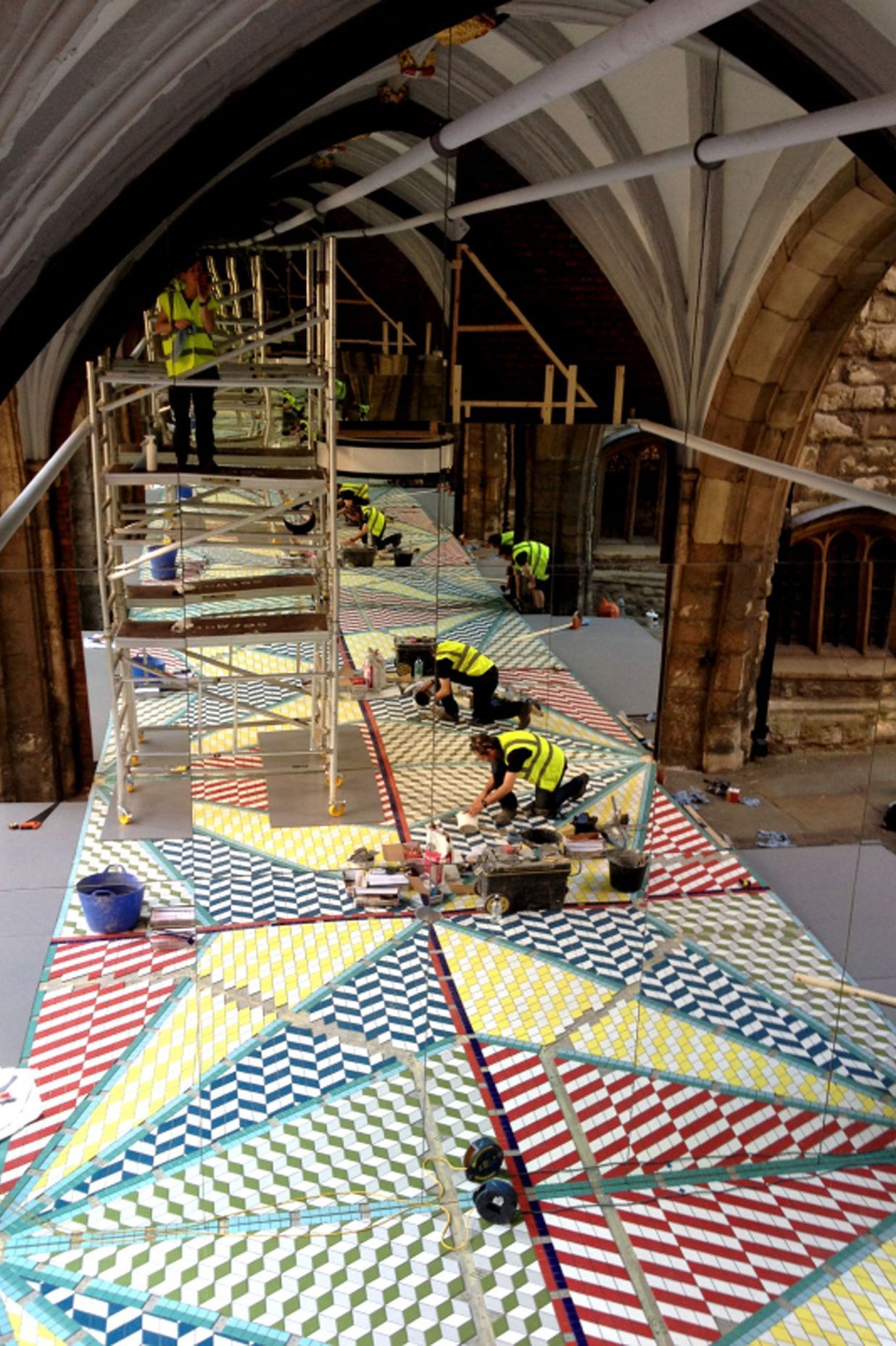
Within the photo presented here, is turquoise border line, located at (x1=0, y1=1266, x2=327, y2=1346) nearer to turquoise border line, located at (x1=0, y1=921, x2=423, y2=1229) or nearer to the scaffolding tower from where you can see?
turquoise border line, located at (x1=0, y1=921, x2=423, y2=1229)

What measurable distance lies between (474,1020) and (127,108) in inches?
150

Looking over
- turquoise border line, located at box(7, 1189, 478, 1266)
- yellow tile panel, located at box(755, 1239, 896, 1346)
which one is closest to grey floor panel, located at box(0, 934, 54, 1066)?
turquoise border line, located at box(7, 1189, 478, 1266)

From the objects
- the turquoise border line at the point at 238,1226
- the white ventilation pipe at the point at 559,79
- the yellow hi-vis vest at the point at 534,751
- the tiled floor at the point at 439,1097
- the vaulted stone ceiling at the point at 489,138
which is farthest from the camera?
the yellow hi-vis vest at the point at 534,751

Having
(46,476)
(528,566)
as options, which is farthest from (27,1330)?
(528,566)

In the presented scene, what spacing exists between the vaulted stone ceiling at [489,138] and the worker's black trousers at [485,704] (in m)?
1.50

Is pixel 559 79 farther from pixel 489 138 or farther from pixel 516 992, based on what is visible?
pixel 516 992

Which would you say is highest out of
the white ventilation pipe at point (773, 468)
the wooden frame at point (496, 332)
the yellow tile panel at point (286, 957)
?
the wooden frame at point (496, 332)

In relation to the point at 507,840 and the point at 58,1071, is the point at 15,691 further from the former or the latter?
the point at 507,840

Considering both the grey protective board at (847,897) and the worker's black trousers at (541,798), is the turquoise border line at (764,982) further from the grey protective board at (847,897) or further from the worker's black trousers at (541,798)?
the worker's black trousers at (541,798)

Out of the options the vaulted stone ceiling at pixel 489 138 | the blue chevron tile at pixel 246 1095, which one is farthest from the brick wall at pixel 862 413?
the blue chevron tile at pixel 246 1095

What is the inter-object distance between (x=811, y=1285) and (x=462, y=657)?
2.77m

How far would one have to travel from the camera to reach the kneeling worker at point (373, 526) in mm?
4945

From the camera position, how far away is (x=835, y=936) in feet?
18.1

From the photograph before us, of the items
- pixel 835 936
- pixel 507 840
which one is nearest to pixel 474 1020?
pixel 507 840
